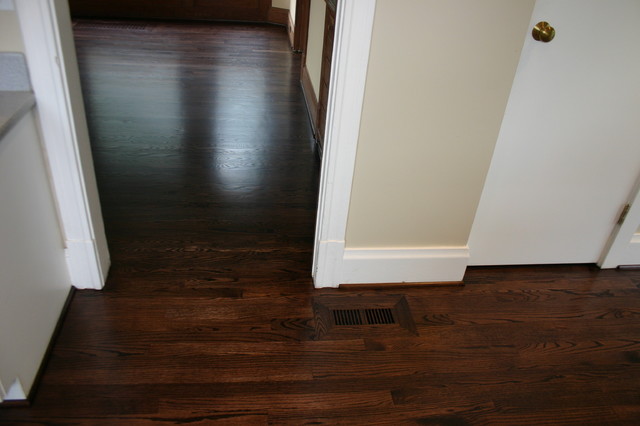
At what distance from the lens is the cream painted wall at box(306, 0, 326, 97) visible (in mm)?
3765

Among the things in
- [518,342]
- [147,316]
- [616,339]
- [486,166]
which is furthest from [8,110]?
[616,339]

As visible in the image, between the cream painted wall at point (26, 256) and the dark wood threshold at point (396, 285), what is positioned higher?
the cream painted wall at point (26, 256)

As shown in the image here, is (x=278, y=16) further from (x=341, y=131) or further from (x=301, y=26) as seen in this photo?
(x=341, y=131)

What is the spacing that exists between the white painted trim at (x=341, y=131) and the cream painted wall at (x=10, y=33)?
98 cm

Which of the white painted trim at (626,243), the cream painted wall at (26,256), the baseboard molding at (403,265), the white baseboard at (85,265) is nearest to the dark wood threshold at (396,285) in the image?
the baseboard molding at (403,265)

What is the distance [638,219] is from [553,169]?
0.54 meters

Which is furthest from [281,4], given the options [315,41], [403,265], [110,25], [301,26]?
[403,265]

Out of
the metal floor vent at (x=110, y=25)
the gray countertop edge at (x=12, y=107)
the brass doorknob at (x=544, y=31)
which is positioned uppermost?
the brass doorknob at (x=544, y=31)

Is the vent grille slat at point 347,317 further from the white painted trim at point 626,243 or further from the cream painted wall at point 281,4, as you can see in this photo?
the cream painted wall at point 281,4

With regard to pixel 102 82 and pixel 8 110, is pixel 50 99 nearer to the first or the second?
pixel 8 110

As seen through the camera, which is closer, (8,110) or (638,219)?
(8,110)

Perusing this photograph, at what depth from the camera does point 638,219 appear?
243 cm

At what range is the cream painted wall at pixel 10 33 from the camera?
1604 mm

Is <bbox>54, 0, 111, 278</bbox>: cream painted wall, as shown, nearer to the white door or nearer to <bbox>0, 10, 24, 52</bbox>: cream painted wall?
<bbox>0, 10, 24, 52</bbox>: cream painted wall
